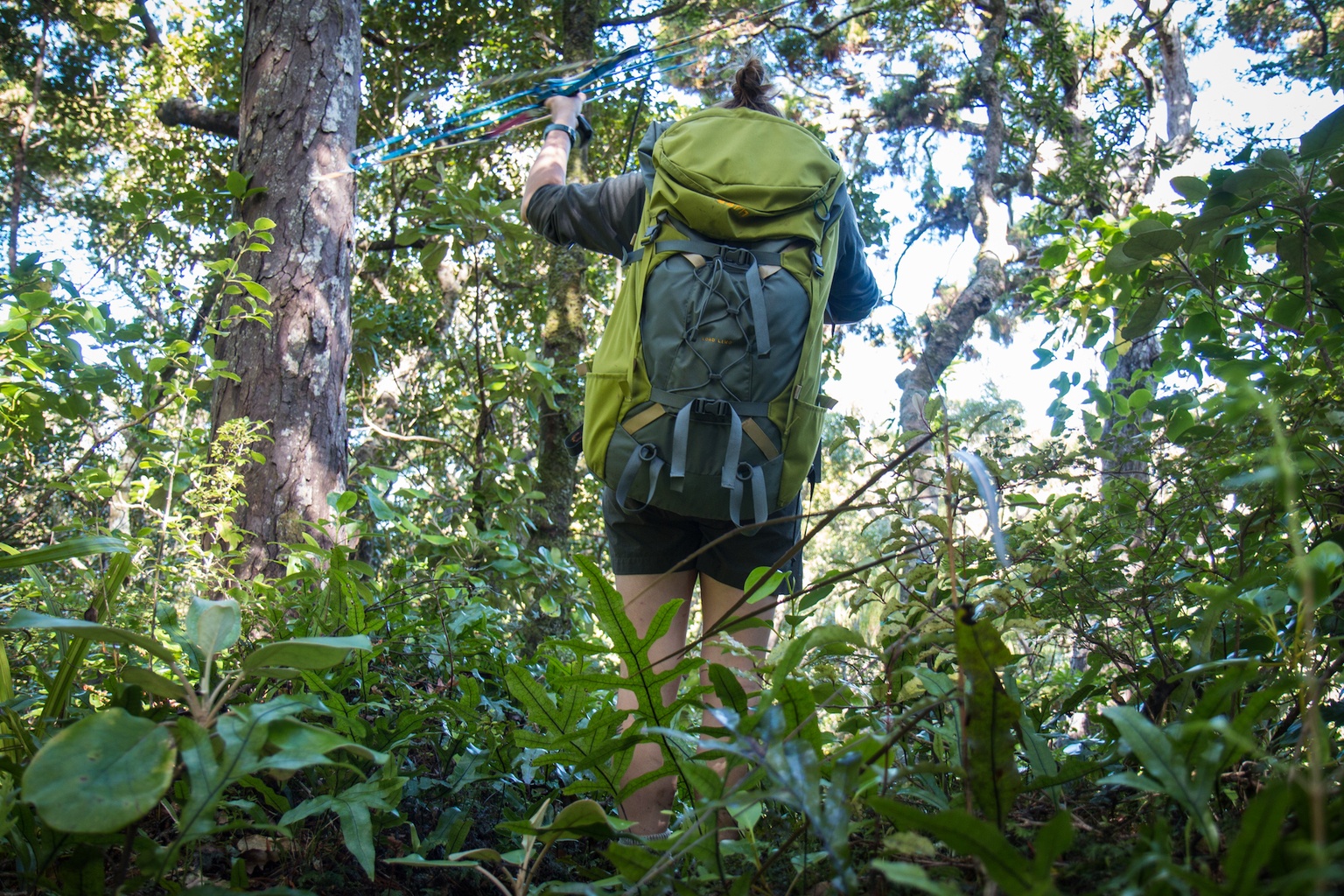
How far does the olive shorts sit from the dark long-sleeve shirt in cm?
65

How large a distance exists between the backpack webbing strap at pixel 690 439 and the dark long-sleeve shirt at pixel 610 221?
56cm

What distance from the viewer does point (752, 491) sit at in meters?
1.73

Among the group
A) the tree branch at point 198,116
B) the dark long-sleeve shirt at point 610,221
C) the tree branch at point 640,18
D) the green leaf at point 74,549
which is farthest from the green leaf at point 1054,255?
the tree branch at point 640,18

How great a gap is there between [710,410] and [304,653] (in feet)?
3.53

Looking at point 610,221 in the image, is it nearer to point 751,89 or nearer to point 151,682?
→ point 751,89

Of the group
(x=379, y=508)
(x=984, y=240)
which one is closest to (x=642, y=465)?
(x=379, y=508)

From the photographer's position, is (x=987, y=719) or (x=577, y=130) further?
(x=577, y=130)

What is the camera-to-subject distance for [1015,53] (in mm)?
10508

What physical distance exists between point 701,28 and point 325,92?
Result: 22.0 feet

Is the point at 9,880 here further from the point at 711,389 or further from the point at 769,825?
the point at 711,389

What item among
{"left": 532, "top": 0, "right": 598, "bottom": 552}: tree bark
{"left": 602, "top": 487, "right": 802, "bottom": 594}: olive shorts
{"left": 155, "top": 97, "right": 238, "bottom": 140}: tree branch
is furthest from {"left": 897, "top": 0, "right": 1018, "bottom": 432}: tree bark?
{"left": 602, "top": 487, "right": 802, "bottom": 594}: olive shorts

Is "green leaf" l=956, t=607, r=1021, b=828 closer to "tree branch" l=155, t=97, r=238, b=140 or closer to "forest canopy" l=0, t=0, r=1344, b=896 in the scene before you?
"forest canopy" l=0, t=0, r=1344, b=896

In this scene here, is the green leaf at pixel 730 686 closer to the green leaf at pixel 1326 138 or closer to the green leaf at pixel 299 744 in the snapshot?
the green leaf at pixel 299 744

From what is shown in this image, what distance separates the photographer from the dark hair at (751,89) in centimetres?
223
